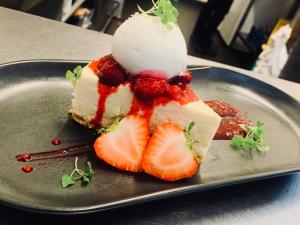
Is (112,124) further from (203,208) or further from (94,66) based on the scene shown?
(203,208)

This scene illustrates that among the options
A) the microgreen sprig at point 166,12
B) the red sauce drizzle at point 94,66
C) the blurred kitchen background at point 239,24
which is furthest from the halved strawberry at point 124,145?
the blurred kitchen background at point 239,24

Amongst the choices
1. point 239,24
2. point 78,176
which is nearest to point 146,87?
point 78,176

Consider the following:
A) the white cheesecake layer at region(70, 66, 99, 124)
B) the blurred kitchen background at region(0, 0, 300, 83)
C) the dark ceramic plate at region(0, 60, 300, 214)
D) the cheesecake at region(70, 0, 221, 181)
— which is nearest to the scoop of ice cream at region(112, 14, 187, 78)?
the cheesecake at region(70, 0, 221, 181)

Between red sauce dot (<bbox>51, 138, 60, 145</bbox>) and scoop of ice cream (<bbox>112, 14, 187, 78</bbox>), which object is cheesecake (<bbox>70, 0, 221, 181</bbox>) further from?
red sauce dot (<bbox>51, 138, 60, 145</bbox>)

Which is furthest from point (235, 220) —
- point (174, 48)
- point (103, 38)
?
point (103, 38)

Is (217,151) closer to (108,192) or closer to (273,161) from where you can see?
(273,161)

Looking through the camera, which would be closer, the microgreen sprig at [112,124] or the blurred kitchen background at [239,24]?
A: the microgreen sprig at [112,124]

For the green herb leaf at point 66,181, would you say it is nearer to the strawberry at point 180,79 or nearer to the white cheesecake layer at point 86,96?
the white cheesecake layer at point 86,96
